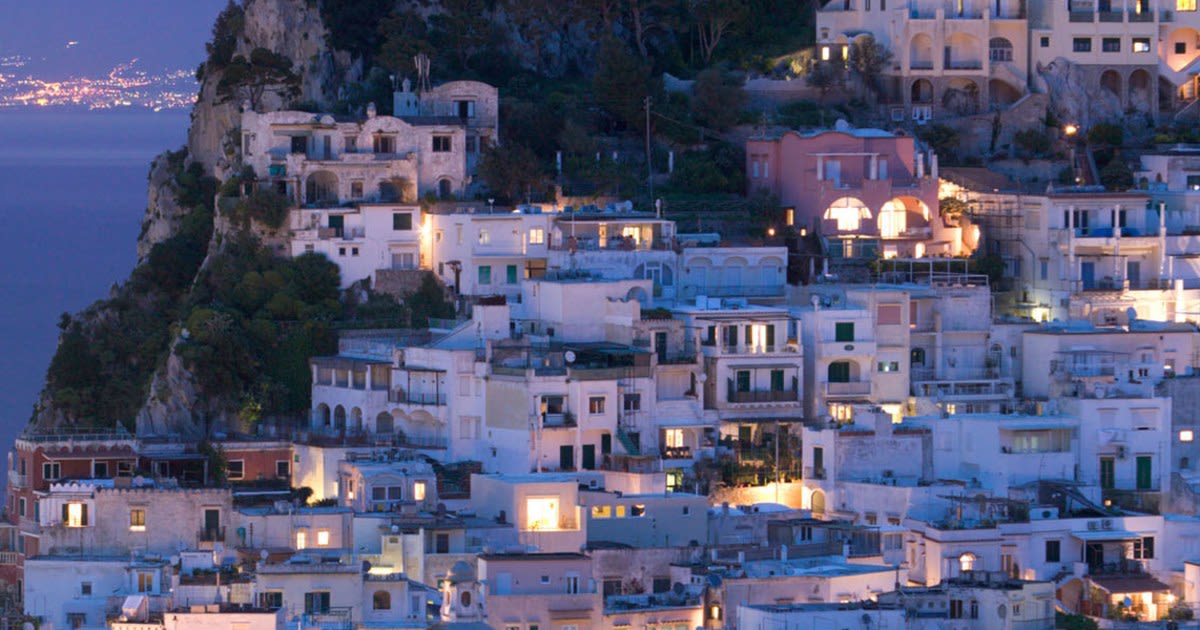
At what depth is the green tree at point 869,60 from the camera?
80.1 metres

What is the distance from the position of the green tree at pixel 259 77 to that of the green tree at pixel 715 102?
8.17 m

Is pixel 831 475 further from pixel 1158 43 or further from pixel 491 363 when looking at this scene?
pixel 1158 43

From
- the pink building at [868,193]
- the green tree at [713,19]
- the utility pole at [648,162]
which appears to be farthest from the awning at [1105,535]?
the green tree at [713,19]

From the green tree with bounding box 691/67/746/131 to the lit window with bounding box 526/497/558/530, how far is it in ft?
61.8

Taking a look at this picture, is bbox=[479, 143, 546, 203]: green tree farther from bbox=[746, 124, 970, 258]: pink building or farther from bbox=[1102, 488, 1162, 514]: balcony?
bbox=[1102, 488, 1162, 514]: balcony

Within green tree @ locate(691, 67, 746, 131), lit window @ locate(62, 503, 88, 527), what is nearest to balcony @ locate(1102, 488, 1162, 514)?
green tree @ locate(691, 67, 746, 131)

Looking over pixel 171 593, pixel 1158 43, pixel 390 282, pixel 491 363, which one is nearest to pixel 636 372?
pixel 491 363

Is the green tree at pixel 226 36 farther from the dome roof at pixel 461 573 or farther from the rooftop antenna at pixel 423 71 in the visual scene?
the dome roof at pixel 461 573

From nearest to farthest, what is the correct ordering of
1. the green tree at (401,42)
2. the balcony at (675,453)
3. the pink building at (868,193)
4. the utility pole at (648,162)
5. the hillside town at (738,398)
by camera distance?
the hillside town at (738,398)
the balcony at (675,453)
the pink building at (868,193)
the green tree at (401,42)
the utility pole at (648,162)

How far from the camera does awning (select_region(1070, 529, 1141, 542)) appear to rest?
62.3 meters

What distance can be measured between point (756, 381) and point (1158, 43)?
17.6 meters

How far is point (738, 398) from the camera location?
6794 centimetres

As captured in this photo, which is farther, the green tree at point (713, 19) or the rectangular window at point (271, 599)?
the green tree at point (713, 19)

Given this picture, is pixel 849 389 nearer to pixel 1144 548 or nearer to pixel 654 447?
pixel 654 447
